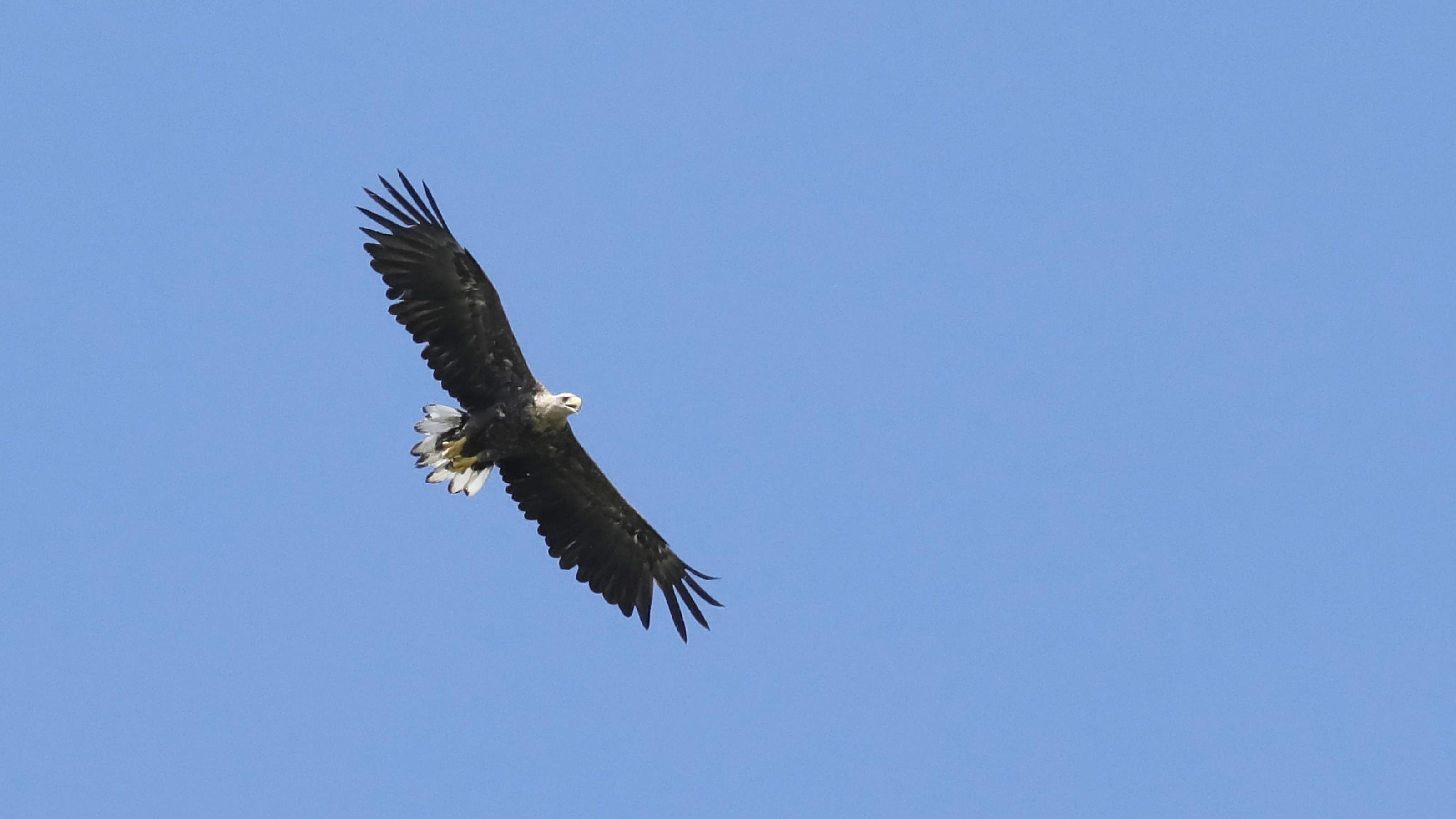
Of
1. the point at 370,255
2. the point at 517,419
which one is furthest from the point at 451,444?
the point at 370,255

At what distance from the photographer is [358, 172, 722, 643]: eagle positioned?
20672mm

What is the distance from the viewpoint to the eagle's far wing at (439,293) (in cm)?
2064

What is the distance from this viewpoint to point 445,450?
21.2 metres

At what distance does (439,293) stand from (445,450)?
5.47 feet

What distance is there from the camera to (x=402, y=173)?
20797mm

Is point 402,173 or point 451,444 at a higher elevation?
point 402,173

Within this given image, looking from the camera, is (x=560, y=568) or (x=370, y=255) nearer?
(x=370, y=255)

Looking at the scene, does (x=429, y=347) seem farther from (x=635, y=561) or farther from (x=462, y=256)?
(x=635, y=561)

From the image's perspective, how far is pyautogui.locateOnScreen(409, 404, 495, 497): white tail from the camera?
21.1m

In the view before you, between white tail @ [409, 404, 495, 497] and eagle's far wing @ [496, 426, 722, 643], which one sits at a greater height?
eagle's far wing @ [496, 426, 722, 643]

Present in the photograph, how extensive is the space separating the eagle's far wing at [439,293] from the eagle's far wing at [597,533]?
1.37 metres

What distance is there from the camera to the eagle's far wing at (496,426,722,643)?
22.0m

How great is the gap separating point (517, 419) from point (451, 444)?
0.74m

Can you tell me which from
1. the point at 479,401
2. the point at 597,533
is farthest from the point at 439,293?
the point at 597,533
